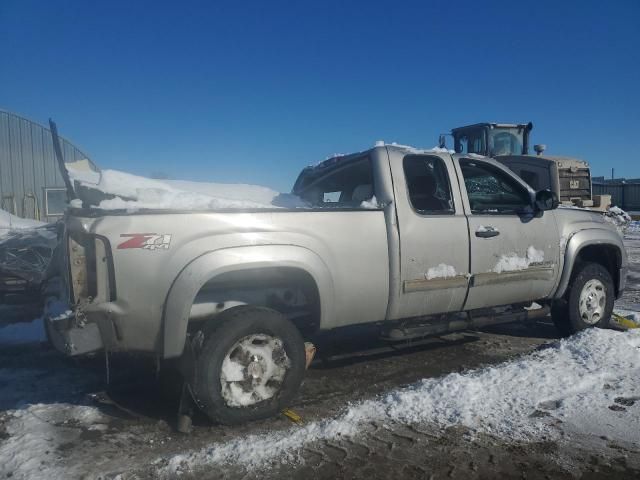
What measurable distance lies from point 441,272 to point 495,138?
8227mm

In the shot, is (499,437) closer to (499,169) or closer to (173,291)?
(173,291)

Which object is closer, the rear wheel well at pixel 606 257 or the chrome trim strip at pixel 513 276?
the chrome trim strip at pixel 513 276

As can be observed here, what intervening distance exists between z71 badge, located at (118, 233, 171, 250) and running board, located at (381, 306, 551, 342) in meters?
1.97

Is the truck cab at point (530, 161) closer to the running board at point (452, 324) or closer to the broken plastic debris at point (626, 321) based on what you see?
the broken plastic debris at point (626, 321)

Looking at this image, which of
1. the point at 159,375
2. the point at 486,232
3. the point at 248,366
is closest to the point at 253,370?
the point at 248,366

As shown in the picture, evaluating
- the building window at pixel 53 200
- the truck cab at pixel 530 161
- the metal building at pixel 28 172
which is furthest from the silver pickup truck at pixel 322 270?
the building window at pixel 53 200

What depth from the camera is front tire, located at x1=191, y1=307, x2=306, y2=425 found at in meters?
3.04

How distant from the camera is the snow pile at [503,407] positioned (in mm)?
2873

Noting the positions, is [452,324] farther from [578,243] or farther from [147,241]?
[147,241]

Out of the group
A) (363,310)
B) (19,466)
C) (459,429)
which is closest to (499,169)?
(363,310)

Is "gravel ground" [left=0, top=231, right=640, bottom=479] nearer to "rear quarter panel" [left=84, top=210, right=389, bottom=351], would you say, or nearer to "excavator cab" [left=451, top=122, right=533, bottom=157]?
"rear quarter panel" [left=84, top=210, right=389, bottom=351]

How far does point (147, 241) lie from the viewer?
292 cm

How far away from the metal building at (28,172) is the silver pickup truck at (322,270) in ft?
64.7

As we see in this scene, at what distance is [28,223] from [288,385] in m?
10.0
